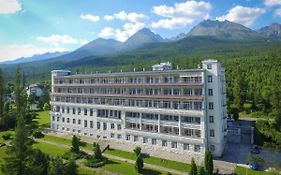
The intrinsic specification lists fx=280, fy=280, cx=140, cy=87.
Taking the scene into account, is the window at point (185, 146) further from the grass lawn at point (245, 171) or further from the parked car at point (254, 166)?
the parked car at point (254, 166)

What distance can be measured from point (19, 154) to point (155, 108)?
27.5 meters

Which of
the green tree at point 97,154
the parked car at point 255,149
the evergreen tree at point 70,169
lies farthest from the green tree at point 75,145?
the parked car at point 255,149

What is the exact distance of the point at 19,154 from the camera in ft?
139

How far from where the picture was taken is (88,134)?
73000 mm

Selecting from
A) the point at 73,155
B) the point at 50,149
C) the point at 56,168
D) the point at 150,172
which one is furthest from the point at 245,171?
the point at 50,149

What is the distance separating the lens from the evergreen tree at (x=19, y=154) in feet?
137

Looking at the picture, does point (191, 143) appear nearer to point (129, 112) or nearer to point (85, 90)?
point (129, 112)

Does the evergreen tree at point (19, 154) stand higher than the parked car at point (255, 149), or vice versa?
the evergreen tree at point (19, 154)

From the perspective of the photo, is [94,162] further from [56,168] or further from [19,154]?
[19,154]

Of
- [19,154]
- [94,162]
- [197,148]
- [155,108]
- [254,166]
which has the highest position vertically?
[155,108]

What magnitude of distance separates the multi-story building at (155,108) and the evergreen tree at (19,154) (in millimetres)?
24998

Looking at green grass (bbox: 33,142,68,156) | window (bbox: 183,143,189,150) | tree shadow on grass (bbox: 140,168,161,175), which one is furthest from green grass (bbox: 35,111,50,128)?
window (bbox: 183,143,189,150)

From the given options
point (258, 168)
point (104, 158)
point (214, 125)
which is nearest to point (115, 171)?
point (104, 158)

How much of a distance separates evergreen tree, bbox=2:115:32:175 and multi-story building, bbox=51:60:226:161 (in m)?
25.0
